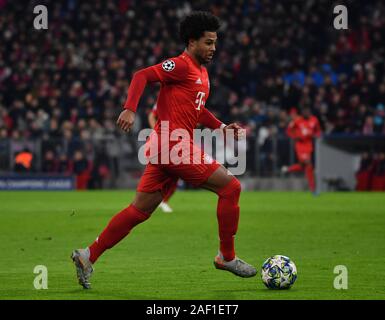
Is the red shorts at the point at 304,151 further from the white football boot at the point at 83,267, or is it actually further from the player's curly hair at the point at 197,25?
the white football boot at the point at 83,267

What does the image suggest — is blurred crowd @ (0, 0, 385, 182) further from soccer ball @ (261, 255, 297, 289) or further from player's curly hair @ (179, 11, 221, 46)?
soccer ball @ (261, 255, 297, 289)

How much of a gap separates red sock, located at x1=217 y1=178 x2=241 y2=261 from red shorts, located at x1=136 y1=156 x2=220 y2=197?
23 centimetres

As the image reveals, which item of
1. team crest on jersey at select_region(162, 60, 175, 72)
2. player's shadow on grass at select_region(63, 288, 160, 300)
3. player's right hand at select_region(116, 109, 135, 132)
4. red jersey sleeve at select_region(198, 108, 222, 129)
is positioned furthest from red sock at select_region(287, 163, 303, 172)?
player's right hand at select_region(116, 109, 135, 132)

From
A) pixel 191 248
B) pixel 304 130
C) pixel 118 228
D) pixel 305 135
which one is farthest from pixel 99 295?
pixel 305 135

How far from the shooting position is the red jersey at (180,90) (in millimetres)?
8570

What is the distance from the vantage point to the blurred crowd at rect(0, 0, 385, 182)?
96.1ft

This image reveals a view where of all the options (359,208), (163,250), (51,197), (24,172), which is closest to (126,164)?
(24,172)

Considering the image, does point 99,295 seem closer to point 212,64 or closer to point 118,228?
point 118,228

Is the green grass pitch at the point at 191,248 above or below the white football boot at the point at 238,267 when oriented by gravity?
below

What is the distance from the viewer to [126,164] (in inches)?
1142

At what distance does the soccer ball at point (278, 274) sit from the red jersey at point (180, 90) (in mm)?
1417

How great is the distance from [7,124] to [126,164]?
153 inches

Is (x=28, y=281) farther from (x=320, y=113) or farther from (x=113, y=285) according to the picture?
(x=320, y=113)

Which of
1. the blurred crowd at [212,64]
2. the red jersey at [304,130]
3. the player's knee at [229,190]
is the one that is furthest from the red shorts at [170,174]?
the blurred crowd at [212,64]
